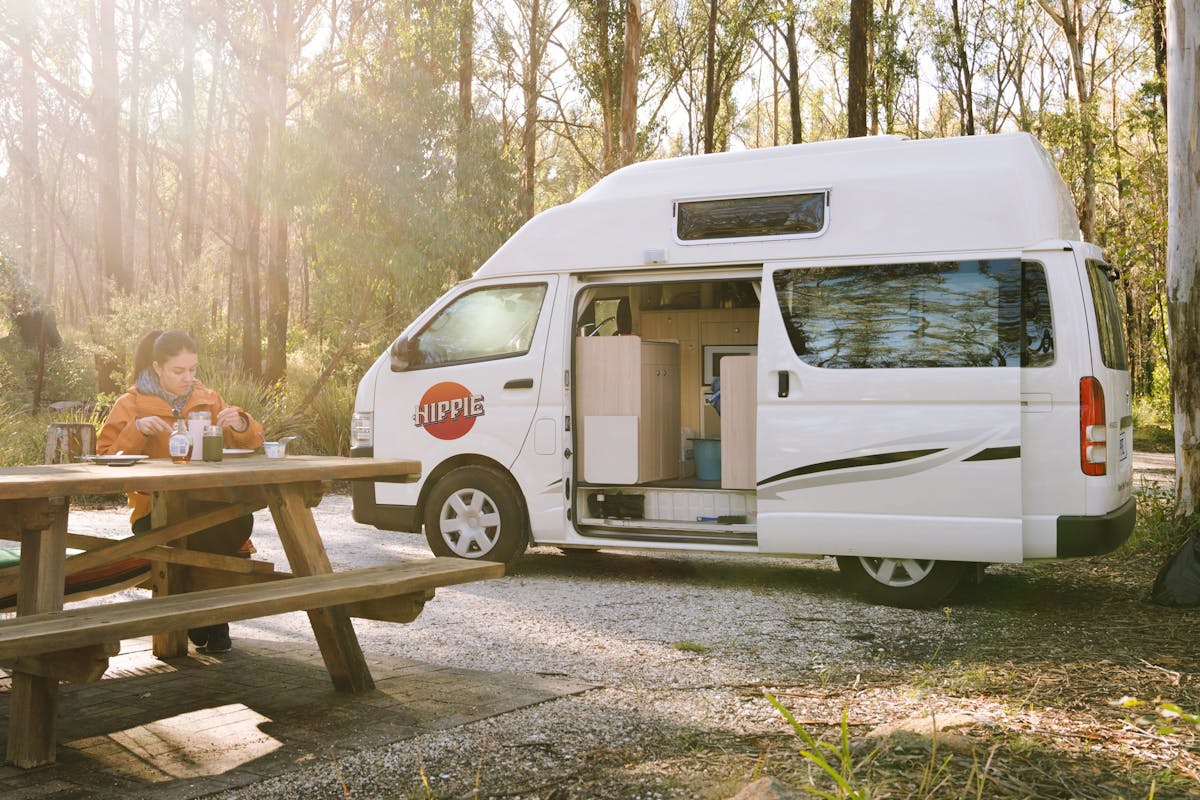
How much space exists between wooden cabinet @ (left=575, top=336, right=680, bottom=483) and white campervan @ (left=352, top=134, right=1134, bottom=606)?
17mm

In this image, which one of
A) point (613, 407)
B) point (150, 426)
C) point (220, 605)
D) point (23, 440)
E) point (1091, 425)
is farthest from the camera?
point (23, 440)

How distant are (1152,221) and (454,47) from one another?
12.3m

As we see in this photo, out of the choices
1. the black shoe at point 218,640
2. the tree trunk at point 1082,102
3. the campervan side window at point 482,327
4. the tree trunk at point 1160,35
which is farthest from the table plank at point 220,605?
the tree trunk at point 1082,102

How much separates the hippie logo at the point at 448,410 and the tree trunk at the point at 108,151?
1547cm

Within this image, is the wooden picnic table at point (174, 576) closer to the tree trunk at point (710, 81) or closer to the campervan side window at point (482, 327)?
the campervan side window at point (482, 327)

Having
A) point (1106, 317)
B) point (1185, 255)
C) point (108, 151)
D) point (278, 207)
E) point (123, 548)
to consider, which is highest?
point (108, 151)

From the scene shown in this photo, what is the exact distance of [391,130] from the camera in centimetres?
1858

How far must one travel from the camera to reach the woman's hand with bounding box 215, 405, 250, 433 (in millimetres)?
5344

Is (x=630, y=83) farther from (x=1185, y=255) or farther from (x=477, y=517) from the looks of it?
(x=477, y=517)

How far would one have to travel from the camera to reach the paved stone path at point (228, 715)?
3.71 meters

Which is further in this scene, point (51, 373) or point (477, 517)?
point (51, 373)

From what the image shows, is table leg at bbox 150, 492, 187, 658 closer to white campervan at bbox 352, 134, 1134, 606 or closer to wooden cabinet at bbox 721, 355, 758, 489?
white campervan at bbox 352, 134, 1134, 606

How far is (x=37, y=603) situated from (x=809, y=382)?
14.5 ft

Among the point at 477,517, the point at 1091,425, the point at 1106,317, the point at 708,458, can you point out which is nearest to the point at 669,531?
the point at 708,458
